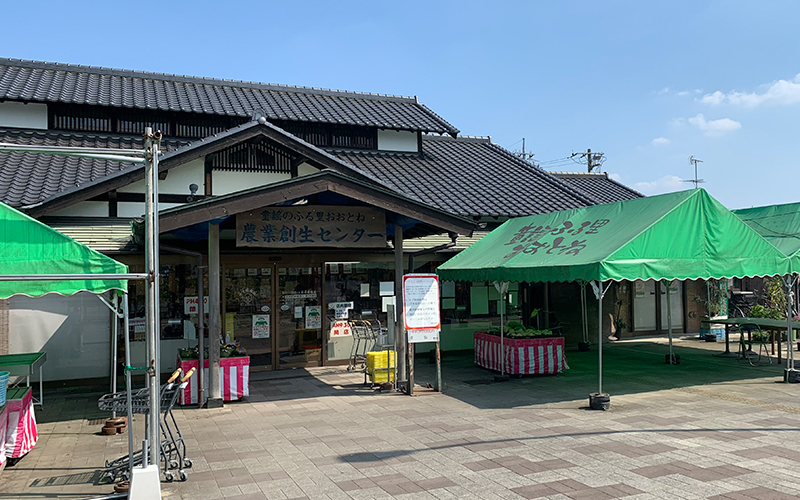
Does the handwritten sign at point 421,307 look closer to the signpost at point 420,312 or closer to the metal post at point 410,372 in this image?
the signpost at point 420,312

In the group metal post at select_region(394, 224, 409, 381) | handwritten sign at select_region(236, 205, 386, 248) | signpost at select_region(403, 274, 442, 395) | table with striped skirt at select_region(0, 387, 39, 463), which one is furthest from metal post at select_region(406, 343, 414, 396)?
table with striped skirt at select_region(0, 387, 39, 463)

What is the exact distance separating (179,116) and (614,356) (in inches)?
465

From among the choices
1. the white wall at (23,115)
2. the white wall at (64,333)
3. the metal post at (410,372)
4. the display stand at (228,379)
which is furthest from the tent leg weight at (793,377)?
the white wall at (23,115)

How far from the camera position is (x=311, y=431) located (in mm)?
8102

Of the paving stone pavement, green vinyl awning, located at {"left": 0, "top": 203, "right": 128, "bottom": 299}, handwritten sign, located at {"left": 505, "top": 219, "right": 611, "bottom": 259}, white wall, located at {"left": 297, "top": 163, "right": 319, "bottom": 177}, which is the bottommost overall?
the paving stone pavement

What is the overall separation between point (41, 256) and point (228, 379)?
4.37 meters

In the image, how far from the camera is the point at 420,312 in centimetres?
1047

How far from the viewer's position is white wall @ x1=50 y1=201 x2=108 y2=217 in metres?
11.2

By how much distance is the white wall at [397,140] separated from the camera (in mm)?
16469

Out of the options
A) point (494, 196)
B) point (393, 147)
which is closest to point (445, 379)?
point (494, 196)

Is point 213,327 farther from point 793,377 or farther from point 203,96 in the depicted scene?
point 793,377

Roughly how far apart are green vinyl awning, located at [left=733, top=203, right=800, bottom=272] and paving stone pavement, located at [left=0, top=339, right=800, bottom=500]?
242cm

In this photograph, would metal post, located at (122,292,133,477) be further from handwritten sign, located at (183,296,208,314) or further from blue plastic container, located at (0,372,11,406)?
handwritten sign, located at (183,296,208,314)

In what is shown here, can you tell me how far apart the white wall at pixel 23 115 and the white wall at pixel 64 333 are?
13.7 feet
